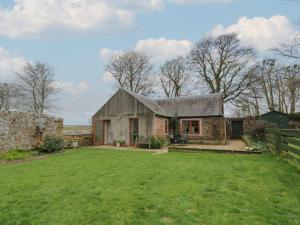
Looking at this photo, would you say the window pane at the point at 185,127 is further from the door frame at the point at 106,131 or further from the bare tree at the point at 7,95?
the bare tree at the point at 7,95

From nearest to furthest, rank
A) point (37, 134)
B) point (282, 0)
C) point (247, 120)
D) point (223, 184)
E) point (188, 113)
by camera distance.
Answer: point (223, 184) < point (282, 0) < point (37, 134) < point (188, 113) < point (247, 120)

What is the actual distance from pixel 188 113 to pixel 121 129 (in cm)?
591

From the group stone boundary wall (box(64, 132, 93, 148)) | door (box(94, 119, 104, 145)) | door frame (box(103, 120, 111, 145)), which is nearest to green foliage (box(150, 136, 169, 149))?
door frame (box(103, 120, 111, 145))

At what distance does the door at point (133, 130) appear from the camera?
15.8 metres

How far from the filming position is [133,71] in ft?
88.4

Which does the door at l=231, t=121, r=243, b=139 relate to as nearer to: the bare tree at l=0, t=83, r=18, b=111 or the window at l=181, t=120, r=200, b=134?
the window at l=181, t=120, r=200, b=134

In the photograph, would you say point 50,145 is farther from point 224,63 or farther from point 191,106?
point 224,63

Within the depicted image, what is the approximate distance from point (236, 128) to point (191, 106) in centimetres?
709

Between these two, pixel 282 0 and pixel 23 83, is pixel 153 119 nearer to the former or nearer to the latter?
pixel 282 0

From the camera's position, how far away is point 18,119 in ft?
37.9

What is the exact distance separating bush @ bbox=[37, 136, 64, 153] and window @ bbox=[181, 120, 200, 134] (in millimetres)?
9884

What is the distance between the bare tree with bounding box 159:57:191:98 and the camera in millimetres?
28109

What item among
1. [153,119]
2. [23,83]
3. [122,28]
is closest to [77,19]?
[122,28]

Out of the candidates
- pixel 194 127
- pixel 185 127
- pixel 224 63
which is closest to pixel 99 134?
pixel 185 127
